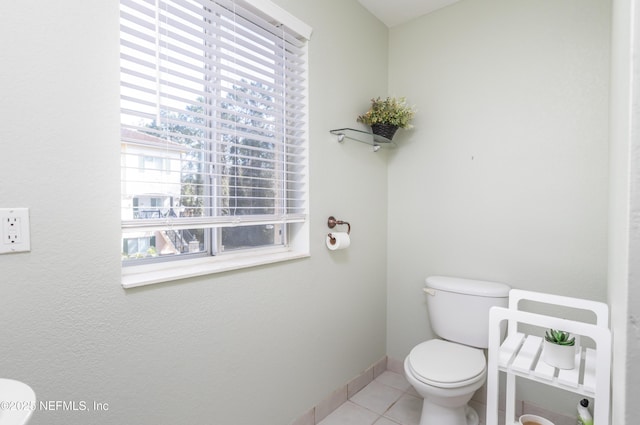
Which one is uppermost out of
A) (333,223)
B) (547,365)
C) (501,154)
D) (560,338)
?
(501,154)

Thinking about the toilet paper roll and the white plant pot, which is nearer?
the white plant pot

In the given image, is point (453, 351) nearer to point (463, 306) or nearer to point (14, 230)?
point (463, 306)

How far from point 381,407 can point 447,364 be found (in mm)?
597

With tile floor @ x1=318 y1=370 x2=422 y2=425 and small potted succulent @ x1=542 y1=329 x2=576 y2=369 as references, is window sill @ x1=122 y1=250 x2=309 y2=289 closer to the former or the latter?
tile floor @ x1=318 y1=370 x2=422 y2=425

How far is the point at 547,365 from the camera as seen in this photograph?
48.5 inches

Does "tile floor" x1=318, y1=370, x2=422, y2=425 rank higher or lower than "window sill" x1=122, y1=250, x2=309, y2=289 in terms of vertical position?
lower

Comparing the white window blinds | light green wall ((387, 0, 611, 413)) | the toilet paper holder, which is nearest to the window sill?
the white window blinds

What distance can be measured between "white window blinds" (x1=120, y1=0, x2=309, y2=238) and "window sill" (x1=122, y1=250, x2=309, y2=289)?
141 millimetres

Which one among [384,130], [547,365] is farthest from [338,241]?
[547,365]

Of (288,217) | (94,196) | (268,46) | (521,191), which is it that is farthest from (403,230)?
(94,196)

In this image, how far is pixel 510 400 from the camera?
1354 millimetres

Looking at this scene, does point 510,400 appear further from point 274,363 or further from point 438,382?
point 274,363

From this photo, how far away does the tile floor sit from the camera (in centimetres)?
182

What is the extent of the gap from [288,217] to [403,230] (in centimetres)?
99
